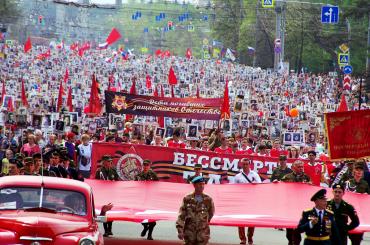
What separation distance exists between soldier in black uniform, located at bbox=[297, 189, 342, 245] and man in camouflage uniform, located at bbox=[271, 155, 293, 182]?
6280mm

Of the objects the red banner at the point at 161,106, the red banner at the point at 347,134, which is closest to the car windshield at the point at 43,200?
the red banner at the point at 347,134

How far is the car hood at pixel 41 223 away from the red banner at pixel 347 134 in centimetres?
604

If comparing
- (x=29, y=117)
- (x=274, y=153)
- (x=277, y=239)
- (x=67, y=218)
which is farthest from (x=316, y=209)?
(x=29, y=117)

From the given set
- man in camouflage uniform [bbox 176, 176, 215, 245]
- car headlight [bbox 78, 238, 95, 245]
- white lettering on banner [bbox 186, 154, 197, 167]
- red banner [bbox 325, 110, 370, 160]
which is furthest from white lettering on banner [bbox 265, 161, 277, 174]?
car headlight [bbox 78, 238, 95, 245]

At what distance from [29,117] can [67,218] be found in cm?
2973

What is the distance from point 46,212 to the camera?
15.5 m

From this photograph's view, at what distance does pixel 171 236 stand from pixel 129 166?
1357 mm

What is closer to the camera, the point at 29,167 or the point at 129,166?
the point at 29,167

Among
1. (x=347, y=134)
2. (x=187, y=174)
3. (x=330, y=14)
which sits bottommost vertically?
(x=187, y=174)

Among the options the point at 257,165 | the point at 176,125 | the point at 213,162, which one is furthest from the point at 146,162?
the point at 176,125

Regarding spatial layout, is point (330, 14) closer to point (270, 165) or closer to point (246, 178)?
point (270, 165)

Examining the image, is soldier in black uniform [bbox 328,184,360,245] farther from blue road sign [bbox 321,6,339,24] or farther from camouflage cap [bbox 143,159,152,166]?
blue road sign [bbox 321,6,339,24]

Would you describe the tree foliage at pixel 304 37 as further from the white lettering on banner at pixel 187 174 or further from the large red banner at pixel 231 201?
the large red banner at pixel 231 201

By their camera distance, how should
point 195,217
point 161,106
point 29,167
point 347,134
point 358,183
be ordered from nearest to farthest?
point 195,217, point 29,167, point 347,134, point 358,183, point 161,106
